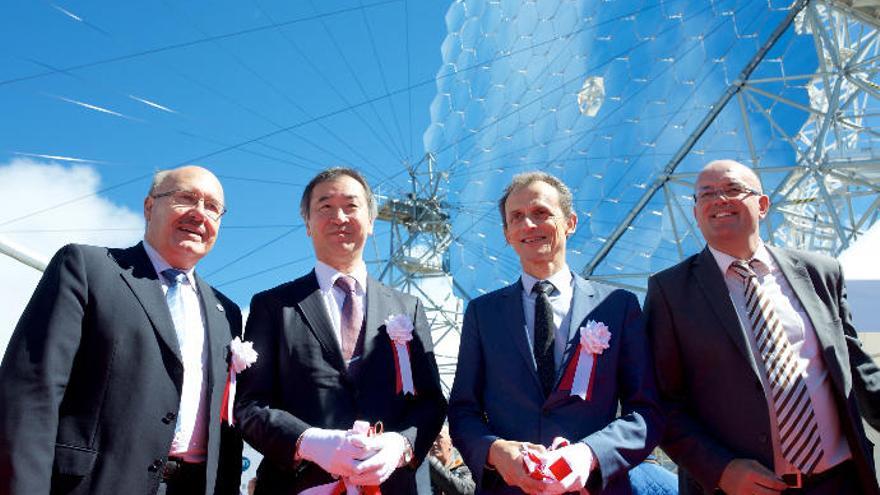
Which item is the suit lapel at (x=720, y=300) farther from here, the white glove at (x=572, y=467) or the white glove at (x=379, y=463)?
the white glove at (x=379, y=463)

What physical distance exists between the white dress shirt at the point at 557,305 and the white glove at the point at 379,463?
0.69 m

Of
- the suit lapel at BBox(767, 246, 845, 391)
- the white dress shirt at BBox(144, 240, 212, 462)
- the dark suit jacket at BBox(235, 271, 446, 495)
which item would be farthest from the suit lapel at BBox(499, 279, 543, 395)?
the white dress shirt at BBox(144, 240, 212, 462)

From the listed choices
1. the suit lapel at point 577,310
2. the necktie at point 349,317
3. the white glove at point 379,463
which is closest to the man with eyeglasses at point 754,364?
the suit lapel at point 577,310

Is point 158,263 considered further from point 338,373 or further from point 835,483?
point 835,483

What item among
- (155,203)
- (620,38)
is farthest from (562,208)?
(620,38)

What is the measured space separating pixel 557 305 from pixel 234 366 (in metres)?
1.38

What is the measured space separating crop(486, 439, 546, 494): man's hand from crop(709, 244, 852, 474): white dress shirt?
40.6 inches

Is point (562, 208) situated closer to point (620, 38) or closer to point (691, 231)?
point (691, 231)

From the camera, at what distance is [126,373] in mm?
2945

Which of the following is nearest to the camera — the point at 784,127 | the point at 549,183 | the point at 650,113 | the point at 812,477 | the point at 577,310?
the point at 812,477

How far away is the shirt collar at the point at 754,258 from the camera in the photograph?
343cm

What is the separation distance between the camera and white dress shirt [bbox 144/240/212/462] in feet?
10.1

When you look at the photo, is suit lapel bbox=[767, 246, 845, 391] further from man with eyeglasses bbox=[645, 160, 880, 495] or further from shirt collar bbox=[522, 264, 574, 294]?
shirt collar bbox=[522, 264, 574, 294]

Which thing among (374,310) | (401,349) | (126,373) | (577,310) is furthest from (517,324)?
(126,373)
